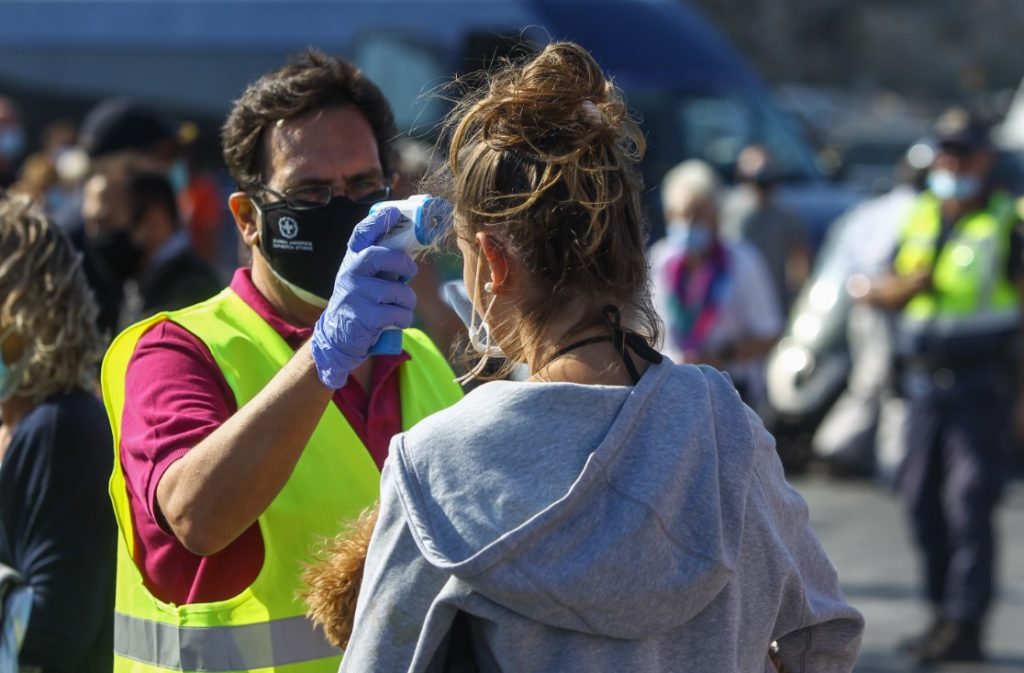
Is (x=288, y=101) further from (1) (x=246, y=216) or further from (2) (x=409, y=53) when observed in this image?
(2) (x=409, y=53)

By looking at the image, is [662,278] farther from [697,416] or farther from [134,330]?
[697,416]

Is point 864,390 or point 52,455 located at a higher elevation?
point 52,455

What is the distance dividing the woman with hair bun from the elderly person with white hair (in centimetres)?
509

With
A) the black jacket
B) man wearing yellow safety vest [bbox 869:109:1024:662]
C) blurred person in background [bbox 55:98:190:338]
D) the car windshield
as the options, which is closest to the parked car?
the car windshield

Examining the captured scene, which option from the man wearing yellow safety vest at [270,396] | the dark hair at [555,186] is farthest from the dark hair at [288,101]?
the dark hair at [555,186]

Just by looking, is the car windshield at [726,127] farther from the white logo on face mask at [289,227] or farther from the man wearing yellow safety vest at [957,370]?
the white logo on face mask at [289,227]

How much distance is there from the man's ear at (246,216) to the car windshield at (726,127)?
10.5 meters

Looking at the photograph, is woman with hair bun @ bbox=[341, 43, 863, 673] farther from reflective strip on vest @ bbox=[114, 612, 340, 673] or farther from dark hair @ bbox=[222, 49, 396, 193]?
dark hair @ bbox=[222, 49, 396, 193]

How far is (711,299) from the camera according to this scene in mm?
7328

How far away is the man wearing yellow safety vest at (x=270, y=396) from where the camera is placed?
7.24 feet

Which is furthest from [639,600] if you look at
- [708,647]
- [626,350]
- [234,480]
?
[234,480]

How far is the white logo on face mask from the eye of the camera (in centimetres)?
261

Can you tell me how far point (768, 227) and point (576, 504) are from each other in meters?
9.75

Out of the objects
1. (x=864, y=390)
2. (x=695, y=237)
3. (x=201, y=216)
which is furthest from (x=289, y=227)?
(x=864, y=390)
